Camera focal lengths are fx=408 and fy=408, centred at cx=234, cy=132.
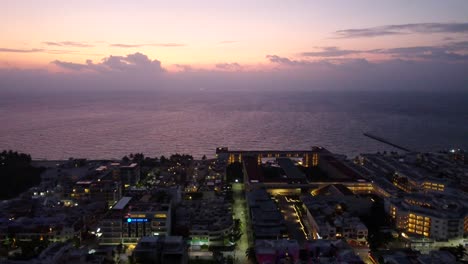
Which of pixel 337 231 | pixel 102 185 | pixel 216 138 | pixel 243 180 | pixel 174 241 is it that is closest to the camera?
pixel 174 241

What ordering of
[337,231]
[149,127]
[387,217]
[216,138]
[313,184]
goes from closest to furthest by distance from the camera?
1. [337,231]
2. [387,217]
3. [313,184]
4. [216,138]
5. [149,127]

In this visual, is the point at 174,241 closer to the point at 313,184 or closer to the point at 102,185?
the point at 102,185

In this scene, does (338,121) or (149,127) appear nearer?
(149,127)

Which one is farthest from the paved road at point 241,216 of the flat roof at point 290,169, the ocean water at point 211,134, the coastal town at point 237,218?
the ocean water at point 211,134

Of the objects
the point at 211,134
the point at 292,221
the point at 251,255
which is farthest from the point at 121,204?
the point at 211,134

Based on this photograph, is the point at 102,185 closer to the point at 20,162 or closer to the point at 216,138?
the point at 20,162

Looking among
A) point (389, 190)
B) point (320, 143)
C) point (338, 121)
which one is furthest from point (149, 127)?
point (389, 190)

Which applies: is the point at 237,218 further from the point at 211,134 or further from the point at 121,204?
the point at 211,134
